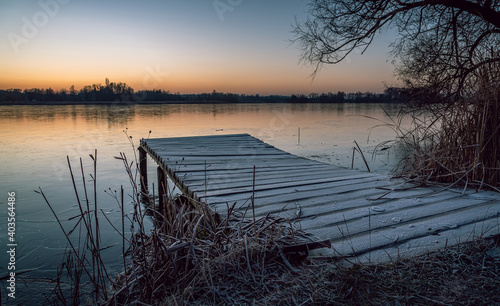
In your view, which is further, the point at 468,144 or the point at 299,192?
the point at 299,192

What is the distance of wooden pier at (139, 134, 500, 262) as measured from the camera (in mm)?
1839

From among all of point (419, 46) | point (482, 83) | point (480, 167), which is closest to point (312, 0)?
point (419, 46)

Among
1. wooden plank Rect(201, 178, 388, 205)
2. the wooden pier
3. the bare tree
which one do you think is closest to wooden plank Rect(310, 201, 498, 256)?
the wooden pier

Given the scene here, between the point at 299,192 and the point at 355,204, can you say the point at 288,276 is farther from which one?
the point at 299,192

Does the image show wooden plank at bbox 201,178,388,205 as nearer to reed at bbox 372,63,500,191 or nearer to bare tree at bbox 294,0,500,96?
reed at bbox 372,63,500,191

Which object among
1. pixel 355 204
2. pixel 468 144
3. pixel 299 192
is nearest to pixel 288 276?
pixel 355 204

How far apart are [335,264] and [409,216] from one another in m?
1.04

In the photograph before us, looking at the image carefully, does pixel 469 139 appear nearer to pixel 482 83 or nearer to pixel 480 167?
pixel 480 167

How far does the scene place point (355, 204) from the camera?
264cm

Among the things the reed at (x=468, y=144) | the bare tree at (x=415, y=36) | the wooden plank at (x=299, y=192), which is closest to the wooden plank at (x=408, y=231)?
the reed at (x=468, y=144)

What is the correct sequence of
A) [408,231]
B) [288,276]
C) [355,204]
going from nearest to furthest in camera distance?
[288,276], [408,231], [355,204]

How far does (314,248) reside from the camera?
1746mm

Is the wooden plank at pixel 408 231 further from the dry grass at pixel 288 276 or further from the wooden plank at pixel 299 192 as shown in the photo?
the wooden plank at pixel 299 192

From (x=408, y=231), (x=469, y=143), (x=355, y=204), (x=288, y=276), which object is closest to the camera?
(x=288, y=276)
